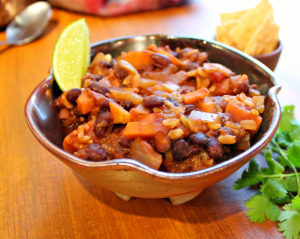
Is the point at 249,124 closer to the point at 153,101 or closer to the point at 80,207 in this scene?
the point at 153,101

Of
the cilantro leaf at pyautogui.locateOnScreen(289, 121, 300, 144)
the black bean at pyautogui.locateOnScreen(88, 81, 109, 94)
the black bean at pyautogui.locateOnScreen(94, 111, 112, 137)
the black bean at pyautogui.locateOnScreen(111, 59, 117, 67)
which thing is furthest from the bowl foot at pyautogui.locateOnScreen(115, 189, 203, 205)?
the black bean at pyautogui.locateOnScreen(111, 59, 117, 67)

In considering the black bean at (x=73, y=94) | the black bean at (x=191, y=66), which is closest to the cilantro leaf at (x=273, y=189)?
the black bean at (x=191, y=66)

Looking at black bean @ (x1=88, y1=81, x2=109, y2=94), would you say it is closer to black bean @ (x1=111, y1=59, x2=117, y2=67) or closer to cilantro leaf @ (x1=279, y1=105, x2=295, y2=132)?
black bean @ (x1=111, y1=59, x2=117, y2=67)

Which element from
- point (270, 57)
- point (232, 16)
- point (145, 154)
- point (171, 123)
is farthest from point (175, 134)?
point (232, 16)

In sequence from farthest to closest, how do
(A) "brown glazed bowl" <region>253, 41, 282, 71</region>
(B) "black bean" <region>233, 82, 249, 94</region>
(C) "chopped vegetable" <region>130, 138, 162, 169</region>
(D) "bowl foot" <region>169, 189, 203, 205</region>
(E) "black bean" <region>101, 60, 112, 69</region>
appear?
(A) "brown glazed bowl" <region>253, 41, 282, 71</region> < (E) "black bean" <region>101, 60, 112, 69</region> < (B) "black bean" <region>233, 82, 249, 94</region> < (D) "bowl foot" <region>169, 189, 203, 205</region> < (C) "chopped vegetable" <region>130, 138, 162, 169</region>

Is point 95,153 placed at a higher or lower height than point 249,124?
lower

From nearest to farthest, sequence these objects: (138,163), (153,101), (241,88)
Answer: (138,163) < (153,101) < (241,88)
